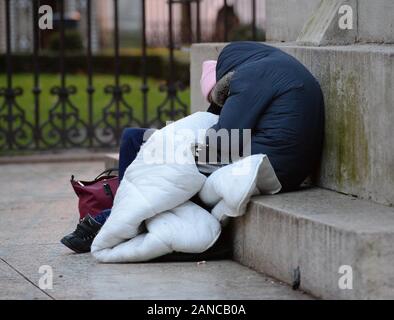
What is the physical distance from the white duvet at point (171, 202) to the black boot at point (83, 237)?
9.4 inches

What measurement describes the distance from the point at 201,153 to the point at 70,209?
1.98 m

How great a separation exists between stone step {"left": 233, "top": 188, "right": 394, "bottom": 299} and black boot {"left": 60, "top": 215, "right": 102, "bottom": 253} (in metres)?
0.78

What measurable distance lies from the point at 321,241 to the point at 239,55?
144cm

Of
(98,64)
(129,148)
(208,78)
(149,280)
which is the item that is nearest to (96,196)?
(129,148)

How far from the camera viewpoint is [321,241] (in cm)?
491

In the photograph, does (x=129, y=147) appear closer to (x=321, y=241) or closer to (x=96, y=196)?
(x=96, y=196)

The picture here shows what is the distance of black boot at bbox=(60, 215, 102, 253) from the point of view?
601 centimetres

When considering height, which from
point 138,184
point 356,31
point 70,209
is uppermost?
point 356,31

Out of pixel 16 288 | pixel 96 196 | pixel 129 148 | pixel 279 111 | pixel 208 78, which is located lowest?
pixel 16 288

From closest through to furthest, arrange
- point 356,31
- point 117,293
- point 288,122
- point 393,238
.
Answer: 1. point 393,238
2. point 117,293
3. point 288,122
4. point 356,31

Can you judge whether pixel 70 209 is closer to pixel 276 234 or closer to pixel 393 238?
pixel 276 234

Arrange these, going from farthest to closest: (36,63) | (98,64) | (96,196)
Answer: (98,64) → (36,63) → (96,196)

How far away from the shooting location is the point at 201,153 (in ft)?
19.5
